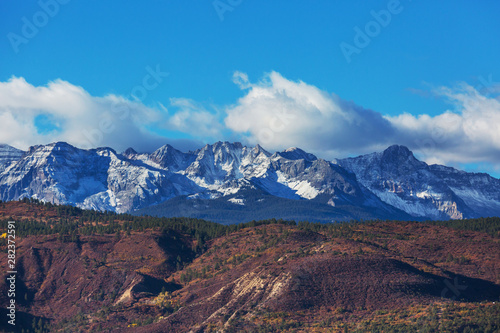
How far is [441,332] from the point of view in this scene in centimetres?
19888

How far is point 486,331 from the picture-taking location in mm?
199125

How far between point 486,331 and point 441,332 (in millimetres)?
12026
